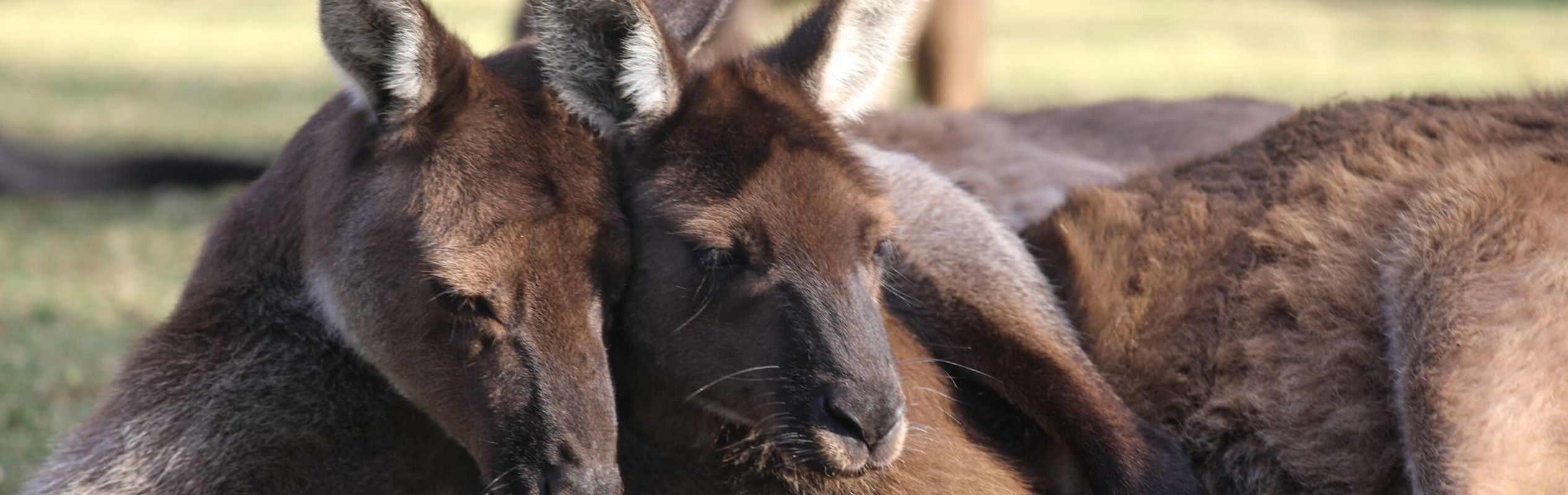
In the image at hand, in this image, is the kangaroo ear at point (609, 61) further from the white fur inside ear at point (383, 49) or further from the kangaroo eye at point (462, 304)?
the kangaroo eye at point (462, 304)

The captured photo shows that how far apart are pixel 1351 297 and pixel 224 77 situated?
15984 millimetres

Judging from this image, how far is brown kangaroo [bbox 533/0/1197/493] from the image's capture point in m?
3.17

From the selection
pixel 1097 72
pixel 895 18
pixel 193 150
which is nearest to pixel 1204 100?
pixel 895 18

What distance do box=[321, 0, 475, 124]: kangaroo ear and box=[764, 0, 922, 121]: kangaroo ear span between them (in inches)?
31.2

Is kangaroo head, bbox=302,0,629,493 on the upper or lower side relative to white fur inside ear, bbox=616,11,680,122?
lower

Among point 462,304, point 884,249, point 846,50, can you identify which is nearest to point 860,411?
point 884,249

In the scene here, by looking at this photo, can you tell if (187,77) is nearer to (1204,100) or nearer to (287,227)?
(1204,100)

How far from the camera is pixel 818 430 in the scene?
3092mm

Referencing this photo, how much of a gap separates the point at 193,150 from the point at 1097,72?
1197 cm

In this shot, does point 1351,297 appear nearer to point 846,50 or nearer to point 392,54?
point 846,50

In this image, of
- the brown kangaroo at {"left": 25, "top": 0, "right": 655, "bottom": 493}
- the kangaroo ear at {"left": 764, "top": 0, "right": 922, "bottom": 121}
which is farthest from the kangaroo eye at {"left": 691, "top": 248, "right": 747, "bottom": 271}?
the kangaroo ear at {"left": 764, "top": 0, "right": 922, "bottom": 121}

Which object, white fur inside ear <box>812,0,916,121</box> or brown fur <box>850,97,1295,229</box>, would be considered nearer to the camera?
white fur inside ear <box>812,0,916,121</box>

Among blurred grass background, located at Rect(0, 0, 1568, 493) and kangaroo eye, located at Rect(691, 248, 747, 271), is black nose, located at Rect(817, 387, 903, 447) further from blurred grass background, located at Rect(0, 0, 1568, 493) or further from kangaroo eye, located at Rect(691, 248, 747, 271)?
blurred grass background, located at Rect(0, 0, 1568, 493)

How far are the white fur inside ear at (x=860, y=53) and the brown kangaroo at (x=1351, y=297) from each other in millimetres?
821
